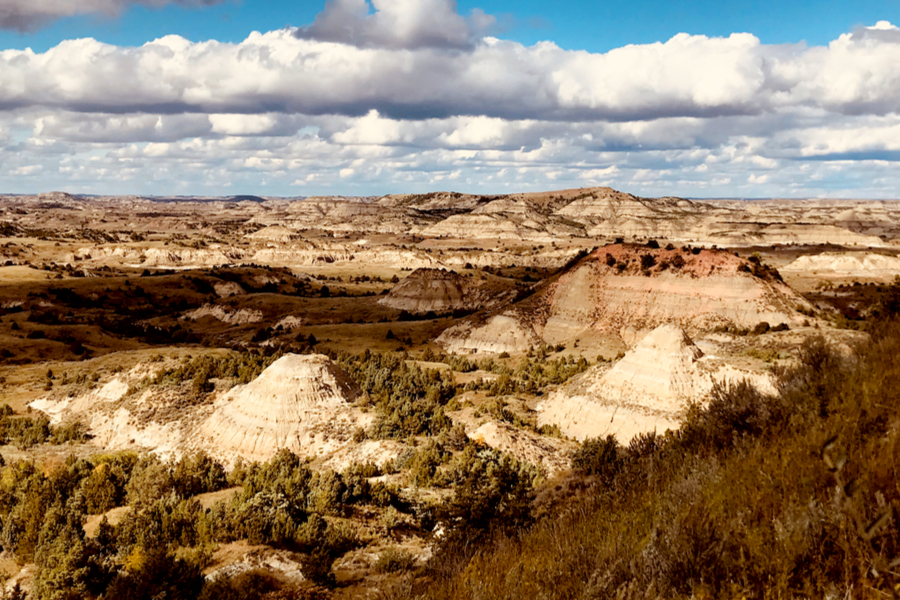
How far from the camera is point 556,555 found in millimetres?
8492

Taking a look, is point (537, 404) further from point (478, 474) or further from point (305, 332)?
point (305, 332)

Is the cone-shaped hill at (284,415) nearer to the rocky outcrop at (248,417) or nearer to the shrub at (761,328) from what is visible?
the rocky outcrop at (248,417)

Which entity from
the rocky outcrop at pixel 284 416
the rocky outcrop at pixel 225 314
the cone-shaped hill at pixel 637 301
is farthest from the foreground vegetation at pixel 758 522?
the rocky outcrop at pixel 225 314

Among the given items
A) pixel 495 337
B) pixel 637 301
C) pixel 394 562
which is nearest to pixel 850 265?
pixel 637 301

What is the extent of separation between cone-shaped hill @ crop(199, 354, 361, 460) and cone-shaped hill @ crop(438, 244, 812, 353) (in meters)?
21.0


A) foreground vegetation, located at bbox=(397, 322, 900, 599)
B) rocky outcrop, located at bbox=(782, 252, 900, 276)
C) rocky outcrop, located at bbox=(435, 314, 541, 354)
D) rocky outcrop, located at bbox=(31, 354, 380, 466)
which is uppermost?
foreground vegetation, located at bbox=(397, 322, 900, 599)

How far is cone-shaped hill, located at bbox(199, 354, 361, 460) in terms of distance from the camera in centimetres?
2355

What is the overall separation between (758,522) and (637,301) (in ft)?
127

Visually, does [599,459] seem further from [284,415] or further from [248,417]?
[248,417]

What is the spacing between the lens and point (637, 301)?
145ft

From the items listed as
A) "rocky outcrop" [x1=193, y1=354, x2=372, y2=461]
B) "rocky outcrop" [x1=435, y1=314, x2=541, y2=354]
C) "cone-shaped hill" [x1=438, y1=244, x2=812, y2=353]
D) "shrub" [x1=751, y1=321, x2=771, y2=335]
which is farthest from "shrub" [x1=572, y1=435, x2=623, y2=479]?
"cone-shaped hill" [x1=438, y1=244, x2=812, y2=353]

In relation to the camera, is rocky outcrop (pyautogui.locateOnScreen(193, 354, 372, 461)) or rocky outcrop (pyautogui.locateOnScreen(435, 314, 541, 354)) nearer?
rocky outcrop (pyautogui.locateOnScreen(193, 354, 372, 461))

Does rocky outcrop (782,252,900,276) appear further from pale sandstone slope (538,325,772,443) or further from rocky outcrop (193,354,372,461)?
rocky outcrop (193,354,372,461)

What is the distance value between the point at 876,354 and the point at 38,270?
118092 mm
